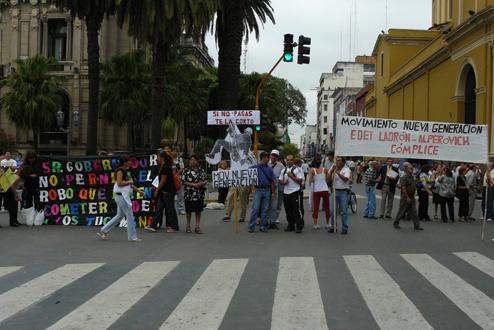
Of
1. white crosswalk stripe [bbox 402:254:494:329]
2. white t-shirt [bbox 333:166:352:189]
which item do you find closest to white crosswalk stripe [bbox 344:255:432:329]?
white crosswalk stripe [bbox 402:254:494:329]

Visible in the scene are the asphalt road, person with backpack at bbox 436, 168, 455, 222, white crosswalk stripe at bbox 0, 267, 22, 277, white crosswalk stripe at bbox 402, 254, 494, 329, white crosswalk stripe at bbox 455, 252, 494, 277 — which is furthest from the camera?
person with backpack at bbox 436, 168, 455, 222

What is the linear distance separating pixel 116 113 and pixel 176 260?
1255 inches

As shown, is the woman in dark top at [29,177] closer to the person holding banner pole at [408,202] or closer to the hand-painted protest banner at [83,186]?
the hand-painted protest banner at [83,186]

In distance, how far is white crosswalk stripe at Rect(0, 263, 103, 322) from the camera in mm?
6719

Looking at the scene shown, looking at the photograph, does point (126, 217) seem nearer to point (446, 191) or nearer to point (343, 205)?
point (343, 205)

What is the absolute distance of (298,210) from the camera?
13.4 meters

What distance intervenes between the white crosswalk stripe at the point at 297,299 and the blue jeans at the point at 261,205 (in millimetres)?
4127

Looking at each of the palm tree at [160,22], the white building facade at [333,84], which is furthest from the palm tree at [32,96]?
the white building facade at [333,84]

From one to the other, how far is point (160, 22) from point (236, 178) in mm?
8462

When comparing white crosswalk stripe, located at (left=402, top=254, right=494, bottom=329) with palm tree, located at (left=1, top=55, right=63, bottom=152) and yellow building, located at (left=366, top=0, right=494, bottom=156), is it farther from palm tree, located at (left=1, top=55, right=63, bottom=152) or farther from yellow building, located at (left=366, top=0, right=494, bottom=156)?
palm tree, located at (left=1, top=55, right=63, bottom=152)

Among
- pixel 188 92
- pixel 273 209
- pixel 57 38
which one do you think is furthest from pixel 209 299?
pixel 57 38

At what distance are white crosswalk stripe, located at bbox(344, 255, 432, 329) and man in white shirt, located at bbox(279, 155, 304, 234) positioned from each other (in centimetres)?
384

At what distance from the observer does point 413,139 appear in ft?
45.7

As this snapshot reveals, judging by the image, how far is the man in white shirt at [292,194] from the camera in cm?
1334
